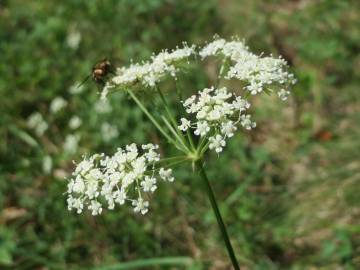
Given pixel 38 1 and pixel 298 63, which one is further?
pixel 38 1

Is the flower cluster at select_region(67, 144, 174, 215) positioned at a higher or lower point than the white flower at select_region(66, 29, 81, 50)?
lower

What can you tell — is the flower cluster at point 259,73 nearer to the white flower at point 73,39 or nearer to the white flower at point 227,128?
the white flower at point 227,128

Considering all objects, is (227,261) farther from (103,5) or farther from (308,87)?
(103,5)

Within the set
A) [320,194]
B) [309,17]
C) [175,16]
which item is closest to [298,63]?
[309,17]

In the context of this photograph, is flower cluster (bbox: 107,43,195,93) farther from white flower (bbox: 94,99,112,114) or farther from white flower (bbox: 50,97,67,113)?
white flower (bbox: 50,97,67,113)

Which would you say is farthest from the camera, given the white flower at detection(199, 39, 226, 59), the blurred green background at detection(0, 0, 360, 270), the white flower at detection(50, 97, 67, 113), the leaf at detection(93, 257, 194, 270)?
the white flower at detection(50, 97, 67, 113)

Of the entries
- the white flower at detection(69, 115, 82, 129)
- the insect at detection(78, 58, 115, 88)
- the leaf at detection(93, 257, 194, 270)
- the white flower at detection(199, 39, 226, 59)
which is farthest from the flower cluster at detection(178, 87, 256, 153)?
the white flower at detection(69, 115, 82, 129)

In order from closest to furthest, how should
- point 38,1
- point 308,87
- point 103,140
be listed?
point 103,140, point 308,87, point 38,1

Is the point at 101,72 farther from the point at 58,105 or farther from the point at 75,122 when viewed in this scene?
the point at 58,105

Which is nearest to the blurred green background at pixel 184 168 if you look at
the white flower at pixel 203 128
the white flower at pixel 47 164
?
the white flower at pixel 47 164
